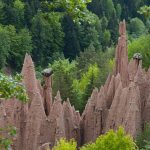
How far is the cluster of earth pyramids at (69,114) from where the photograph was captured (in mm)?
20375

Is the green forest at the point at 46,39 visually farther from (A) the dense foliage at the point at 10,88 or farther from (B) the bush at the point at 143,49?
(A) the dense foliage at the point at 10,88

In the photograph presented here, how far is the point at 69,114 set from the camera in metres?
21.8

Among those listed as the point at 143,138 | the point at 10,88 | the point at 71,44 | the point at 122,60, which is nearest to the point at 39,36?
the point at 71,44

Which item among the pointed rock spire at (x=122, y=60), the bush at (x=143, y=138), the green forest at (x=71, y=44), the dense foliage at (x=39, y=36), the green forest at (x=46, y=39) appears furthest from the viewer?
the dense foliage at (x=39, y=36)

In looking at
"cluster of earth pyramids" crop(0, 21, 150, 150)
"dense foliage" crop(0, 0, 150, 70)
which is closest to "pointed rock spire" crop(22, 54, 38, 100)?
"cluster of earth pyramids" crop(0, 21, 150, 150)

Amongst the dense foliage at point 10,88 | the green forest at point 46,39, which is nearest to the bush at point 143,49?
the green forest at point 46,39

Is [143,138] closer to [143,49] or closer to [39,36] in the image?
[143,49]

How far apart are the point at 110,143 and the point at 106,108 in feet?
23.1

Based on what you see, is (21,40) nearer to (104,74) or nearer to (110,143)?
(104,74)

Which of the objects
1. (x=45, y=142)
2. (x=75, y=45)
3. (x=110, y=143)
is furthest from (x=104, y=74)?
(x=75, y=45)

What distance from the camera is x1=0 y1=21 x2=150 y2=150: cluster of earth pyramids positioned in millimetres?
20375

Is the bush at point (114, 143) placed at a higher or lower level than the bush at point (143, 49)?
lower

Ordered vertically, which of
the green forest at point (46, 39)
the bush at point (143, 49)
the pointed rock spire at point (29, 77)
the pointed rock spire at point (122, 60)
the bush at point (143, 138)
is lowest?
the bush at point (143, 138)

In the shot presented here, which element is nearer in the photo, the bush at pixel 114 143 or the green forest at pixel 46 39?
the bush at pixel 114 143
